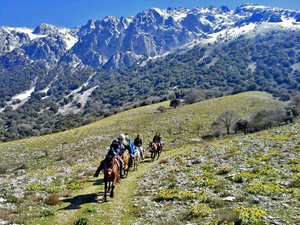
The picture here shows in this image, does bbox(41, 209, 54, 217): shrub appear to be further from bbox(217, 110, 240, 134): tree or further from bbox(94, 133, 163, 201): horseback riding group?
bbox(217, 110, 240, 134): tree

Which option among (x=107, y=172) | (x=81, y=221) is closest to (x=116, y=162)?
(x=107, y=172)

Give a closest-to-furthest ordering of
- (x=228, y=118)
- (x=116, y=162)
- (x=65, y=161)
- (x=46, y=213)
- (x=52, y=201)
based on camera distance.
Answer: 1. (x=46, y=213)
2. (x=52, y=201)
3. (x=116, y=162)
4. (x=65, y=161)
5. (x=228, y=118)

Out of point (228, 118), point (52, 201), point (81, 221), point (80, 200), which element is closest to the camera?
point (81, 221)

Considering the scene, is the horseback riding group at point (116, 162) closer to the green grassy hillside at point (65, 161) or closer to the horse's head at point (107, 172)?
the horse's head at point (107, 172)

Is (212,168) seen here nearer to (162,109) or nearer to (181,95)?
(162,109)

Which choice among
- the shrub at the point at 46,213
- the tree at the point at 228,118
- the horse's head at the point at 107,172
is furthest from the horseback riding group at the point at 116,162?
the tree at the point at 228,118

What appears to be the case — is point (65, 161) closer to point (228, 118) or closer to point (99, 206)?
point (99, 206)

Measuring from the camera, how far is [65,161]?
101 ft

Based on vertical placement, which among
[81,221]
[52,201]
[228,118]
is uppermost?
[228,118]

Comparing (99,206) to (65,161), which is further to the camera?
(65,161)

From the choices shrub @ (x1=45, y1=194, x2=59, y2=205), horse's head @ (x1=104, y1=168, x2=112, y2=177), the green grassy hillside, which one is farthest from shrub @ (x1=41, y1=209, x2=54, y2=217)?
horse's head @ (x1=104, y1=168, x2=112, y2=177)

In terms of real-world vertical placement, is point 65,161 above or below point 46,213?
above

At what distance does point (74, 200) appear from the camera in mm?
12508

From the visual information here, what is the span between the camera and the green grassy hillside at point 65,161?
1132cm
